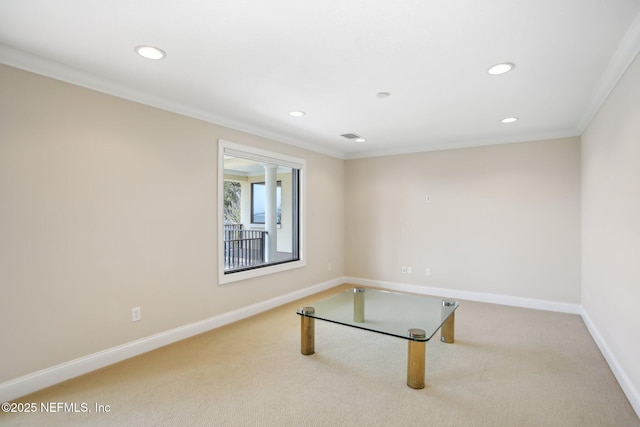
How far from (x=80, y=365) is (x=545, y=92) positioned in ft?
14.7

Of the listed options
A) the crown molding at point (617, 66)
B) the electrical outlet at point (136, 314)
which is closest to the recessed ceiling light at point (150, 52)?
the electrical outlet at point (136, 314)

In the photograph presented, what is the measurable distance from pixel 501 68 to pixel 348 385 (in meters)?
2.59

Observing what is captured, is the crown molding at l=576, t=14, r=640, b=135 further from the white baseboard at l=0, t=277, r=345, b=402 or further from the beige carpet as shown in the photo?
the white baseboard at l=0, t=277, r=345, b=402

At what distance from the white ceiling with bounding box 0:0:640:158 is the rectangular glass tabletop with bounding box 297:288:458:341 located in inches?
78.0

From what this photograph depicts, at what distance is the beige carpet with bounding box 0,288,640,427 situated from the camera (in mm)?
2035

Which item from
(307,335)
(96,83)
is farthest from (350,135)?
(96,83)

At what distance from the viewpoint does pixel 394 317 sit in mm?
2961

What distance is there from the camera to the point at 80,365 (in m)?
2.54

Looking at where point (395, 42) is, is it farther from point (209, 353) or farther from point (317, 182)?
point (317, 182)

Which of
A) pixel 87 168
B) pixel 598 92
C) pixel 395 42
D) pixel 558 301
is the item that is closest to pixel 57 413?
pixel 87 168

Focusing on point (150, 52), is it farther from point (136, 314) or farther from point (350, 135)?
point (350, 135)

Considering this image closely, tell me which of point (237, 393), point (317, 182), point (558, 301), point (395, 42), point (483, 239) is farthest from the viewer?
point (317, 182)

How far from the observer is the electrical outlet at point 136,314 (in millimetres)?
2886

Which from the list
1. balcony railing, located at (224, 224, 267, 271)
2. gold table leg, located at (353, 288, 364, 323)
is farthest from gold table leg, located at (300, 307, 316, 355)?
balcony railing, located at (224, 224, 267, 271)
